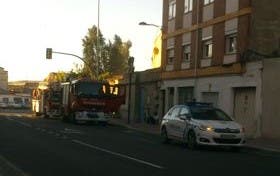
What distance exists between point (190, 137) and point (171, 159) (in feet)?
17.8

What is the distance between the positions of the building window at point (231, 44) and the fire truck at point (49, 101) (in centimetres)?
1690

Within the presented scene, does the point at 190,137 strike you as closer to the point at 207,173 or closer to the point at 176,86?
the point at 207,173

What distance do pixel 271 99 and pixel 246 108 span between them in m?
3.36

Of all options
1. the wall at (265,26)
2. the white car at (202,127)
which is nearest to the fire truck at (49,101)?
the wall at (265,26)

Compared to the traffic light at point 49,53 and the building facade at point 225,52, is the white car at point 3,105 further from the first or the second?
the building facade at point 225,52

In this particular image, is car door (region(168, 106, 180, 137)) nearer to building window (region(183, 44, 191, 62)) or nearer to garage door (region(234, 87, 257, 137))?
garage door (region(234, 87, 257, 137))

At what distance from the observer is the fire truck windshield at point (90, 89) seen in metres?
45.3

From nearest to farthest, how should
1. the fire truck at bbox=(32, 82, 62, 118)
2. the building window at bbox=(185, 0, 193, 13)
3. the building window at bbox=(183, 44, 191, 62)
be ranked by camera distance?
1. the building window at bbox=(185, 0, 193, 13)
2. the building window at bbox=(183, 44, 191, 62)
3. the fire truck at bbox=(32, 82, 62, 118)

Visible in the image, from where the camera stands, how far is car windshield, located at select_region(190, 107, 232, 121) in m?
25.5

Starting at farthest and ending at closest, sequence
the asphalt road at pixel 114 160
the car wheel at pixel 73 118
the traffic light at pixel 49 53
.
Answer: the traffic light at pixel 49 53
the car wheel at pixel 73 118
the asphalt road at pixel 114 160

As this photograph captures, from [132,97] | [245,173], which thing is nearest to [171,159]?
[245,173]

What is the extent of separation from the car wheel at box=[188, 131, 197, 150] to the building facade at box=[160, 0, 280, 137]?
10045 millimetres

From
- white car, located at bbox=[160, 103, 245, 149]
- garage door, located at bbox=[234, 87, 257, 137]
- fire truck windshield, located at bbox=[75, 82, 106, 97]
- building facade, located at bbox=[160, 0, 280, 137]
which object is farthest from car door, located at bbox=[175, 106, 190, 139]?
fire truck windshield, located at bbox=[75, 82, 106, 97]

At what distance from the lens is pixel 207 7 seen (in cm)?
4278
